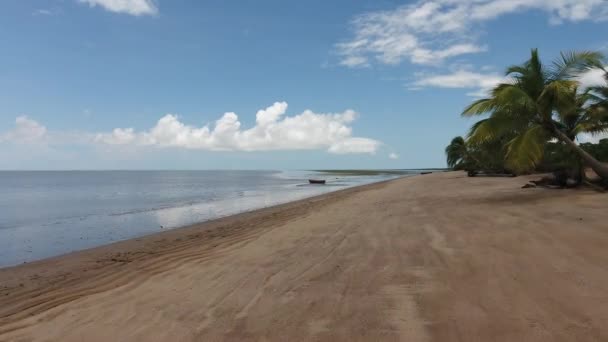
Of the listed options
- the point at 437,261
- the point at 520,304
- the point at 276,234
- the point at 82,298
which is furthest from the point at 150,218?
the point at 520,304

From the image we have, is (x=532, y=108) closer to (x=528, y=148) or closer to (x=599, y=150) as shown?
(x=528, y=148)

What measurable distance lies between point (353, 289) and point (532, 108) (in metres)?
11.3

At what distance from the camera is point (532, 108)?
42.4ft

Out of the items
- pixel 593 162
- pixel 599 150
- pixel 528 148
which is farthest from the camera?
pixel 599 150

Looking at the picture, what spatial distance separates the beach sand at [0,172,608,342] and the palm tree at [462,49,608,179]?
5030 millimetres

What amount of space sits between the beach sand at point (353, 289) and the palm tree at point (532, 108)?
503 cm

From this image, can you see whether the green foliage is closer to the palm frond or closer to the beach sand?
the palm frond

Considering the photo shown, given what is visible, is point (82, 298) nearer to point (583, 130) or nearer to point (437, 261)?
point (437, 261)

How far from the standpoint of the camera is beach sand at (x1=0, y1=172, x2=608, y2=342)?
3.60m

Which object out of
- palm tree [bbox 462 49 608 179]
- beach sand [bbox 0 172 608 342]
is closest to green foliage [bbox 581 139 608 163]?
palm tree [bbox 462 49 608 179]

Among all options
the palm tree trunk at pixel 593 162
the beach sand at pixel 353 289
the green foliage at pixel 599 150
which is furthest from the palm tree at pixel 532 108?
the green foliage at pixel 599 150

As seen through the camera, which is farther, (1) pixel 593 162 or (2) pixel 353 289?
(1) pixel 593 162

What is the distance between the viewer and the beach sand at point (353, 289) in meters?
3.60

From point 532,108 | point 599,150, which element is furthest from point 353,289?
point 599,150
